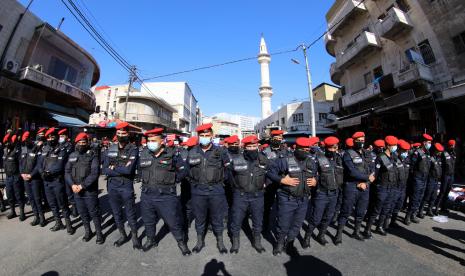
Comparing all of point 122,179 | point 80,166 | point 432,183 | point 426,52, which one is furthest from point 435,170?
point 426,52

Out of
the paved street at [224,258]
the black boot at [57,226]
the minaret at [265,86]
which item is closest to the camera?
the paved street at [224,258]

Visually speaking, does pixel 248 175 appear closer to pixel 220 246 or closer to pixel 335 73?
pixel 220 246

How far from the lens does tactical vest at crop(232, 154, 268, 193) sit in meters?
4.09

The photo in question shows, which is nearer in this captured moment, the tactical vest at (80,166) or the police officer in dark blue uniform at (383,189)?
the tactical vest at (80,166)

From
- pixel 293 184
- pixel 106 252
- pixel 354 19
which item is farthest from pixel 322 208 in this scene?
pixel 354 19

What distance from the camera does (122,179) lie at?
423cm

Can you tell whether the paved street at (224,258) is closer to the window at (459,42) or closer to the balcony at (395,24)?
the window at (459,42)

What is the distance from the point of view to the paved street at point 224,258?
3518 mm

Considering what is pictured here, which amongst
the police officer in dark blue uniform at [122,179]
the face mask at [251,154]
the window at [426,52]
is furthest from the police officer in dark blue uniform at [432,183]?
the window at [426,52]

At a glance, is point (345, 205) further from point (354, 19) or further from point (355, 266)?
point (354, 19)

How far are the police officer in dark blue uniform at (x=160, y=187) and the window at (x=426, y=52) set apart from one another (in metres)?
15.8

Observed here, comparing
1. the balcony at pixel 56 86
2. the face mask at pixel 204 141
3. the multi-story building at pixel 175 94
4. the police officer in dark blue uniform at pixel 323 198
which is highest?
the multi-story building at pixel 175 94

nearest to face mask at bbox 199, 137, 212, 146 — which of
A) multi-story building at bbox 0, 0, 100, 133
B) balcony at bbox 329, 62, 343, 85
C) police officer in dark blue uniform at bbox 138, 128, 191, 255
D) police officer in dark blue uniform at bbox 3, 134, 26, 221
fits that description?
police officer in dark blue uniform at bbox 138, 128, 191, 255

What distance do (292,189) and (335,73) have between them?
22.1 m
